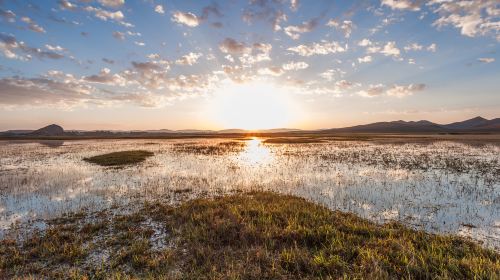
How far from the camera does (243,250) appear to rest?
27.0 feet

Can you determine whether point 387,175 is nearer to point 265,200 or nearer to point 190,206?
point 265,200

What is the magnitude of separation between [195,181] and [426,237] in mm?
16032

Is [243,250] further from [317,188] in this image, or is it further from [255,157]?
[255,157]

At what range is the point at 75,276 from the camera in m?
6.87

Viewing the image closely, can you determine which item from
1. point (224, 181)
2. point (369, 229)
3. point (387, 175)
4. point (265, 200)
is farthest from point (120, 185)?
point (387, 175)

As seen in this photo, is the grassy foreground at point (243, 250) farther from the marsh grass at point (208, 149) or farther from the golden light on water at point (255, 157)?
the marsh grass at point (208, 149)

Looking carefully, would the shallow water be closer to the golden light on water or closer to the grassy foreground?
the grassy foreground

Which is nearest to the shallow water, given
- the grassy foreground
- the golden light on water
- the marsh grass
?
the grassy foreground

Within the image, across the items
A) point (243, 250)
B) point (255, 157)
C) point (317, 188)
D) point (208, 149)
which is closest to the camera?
point (243, 250)

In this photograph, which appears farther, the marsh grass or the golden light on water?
the marsh grass

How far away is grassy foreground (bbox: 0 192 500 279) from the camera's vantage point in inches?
264

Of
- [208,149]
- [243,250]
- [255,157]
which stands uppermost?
[208,149]

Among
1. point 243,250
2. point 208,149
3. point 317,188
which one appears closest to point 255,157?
point 208,149

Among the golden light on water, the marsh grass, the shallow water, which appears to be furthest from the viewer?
the marsh grass
